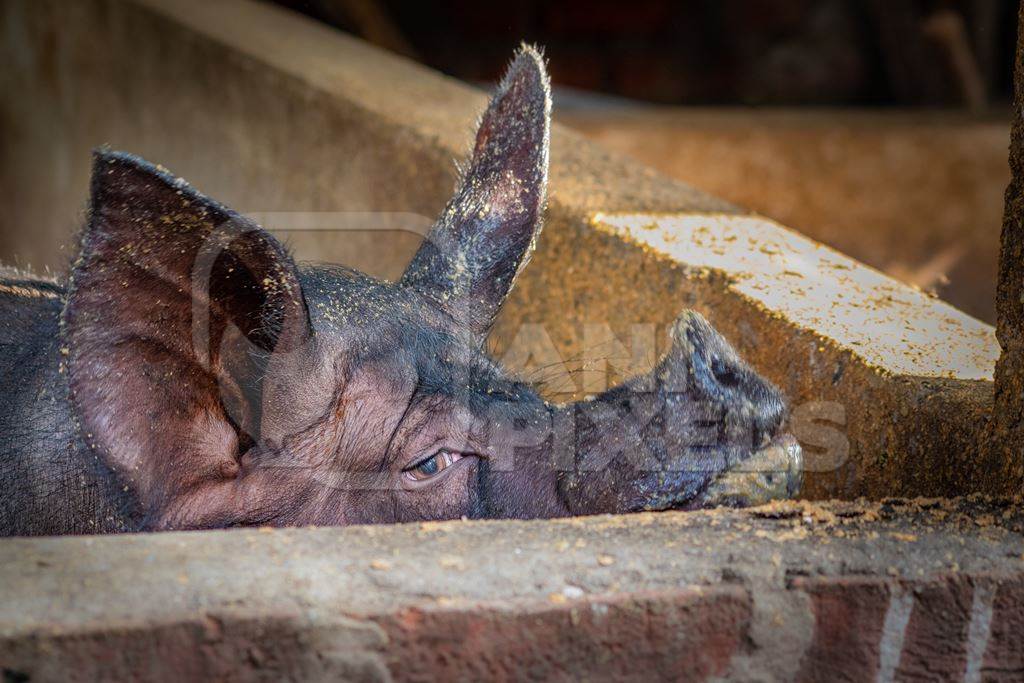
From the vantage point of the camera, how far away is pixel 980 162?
27.4 feet

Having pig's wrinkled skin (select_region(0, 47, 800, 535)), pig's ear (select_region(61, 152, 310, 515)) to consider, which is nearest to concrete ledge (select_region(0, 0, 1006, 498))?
pig's wrinkled skin (select_region(0, 47, 800, 535))

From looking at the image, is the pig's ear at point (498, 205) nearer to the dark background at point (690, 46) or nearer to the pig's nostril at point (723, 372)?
the pig's nostril at point (723, 372)

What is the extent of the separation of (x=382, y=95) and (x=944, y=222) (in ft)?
14.2

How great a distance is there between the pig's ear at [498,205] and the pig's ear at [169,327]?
672mm

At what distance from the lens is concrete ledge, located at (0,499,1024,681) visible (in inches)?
69.2

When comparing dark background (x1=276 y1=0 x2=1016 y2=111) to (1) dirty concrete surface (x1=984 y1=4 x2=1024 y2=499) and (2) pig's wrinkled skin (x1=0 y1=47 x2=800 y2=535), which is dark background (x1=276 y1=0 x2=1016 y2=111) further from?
(2) pig's wrinkled skin (x1=0 y1=47 x2=800 y2=535)

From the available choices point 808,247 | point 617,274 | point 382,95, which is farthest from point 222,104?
point 808,247

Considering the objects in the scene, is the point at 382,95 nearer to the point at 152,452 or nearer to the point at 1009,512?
the point at 152,452

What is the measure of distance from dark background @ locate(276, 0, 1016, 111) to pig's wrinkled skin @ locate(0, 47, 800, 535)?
29.2ft

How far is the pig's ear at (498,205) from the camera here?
324 cm

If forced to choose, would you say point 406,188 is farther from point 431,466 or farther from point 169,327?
point 169,327

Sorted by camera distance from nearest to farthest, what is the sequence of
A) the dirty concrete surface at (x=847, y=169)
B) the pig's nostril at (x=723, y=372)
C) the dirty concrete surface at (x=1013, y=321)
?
the dirty concrete surface at (x=1013, y=321) < the pig's nostril at (x=723, y=372) < the dirty concrete surface at (x=847, y=169)

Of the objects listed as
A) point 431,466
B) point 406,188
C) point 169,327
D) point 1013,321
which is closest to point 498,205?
point 431,466

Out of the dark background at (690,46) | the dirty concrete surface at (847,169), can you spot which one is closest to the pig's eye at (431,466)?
the dirty concrete surface at (847,169)
